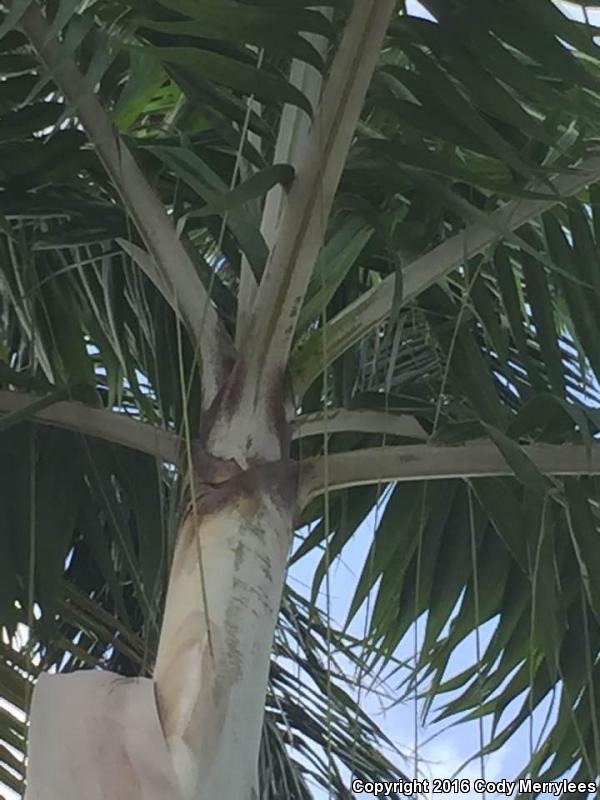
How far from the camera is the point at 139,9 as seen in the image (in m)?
0.60

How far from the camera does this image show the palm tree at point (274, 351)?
52 centimetres

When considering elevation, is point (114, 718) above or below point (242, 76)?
below

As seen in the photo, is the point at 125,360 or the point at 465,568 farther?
the point at 465,568

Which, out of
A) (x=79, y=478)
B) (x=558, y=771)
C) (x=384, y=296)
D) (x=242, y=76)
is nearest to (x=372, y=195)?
(x=384, y=296)

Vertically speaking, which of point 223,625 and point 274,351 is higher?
point 274,351

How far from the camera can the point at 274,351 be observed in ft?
1.97

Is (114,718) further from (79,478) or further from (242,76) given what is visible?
(79,478)

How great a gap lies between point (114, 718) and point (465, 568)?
0.51m

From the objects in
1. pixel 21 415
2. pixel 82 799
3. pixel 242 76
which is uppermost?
pixel 242 76

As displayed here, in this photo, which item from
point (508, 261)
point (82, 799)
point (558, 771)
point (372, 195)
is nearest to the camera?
point (82, 799)

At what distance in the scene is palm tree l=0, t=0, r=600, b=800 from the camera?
519mm

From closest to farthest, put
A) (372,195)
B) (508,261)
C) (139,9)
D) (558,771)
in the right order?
(139,9) → (372,195) → (508,261) → (558,771)

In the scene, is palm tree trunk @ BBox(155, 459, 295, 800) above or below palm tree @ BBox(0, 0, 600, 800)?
below

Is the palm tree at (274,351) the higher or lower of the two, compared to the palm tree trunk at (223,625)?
higher
